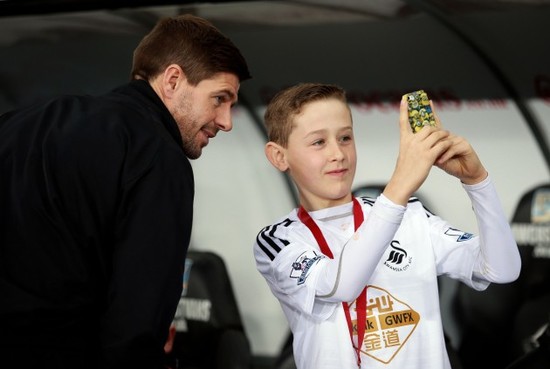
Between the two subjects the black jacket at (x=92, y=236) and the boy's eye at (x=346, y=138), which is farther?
the boy's eye at (x=346, y=138)

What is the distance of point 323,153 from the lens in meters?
2.26

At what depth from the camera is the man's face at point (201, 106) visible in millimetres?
1979

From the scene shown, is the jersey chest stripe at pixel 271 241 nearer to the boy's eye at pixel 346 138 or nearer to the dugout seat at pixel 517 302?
the boy's eye at pixel 346 138

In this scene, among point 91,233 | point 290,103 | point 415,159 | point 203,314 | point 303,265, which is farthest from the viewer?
point 203,314

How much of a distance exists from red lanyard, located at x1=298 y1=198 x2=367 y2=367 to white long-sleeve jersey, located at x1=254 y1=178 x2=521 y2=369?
0.04 feet

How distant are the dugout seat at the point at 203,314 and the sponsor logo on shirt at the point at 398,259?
195 cm

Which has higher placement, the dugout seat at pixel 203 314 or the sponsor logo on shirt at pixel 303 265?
the sponsor logo on shirt at pixel 303 265

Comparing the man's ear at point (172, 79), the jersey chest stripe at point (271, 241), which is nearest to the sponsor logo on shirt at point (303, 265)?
the jersey chest stripe at point (271, 241)

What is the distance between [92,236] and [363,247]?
0.58m

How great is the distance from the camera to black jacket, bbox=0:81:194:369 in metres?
1.69

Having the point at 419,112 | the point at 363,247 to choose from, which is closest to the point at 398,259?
the point at 363,247

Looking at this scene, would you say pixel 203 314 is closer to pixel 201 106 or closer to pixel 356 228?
pixel 356 228

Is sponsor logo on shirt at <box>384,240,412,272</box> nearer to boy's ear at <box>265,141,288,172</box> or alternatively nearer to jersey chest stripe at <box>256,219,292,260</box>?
jersey chest stripe at <box>256,219,292,260</box>

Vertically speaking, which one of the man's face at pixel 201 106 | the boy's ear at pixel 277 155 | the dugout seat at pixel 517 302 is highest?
the man's face at pixel 201 106
